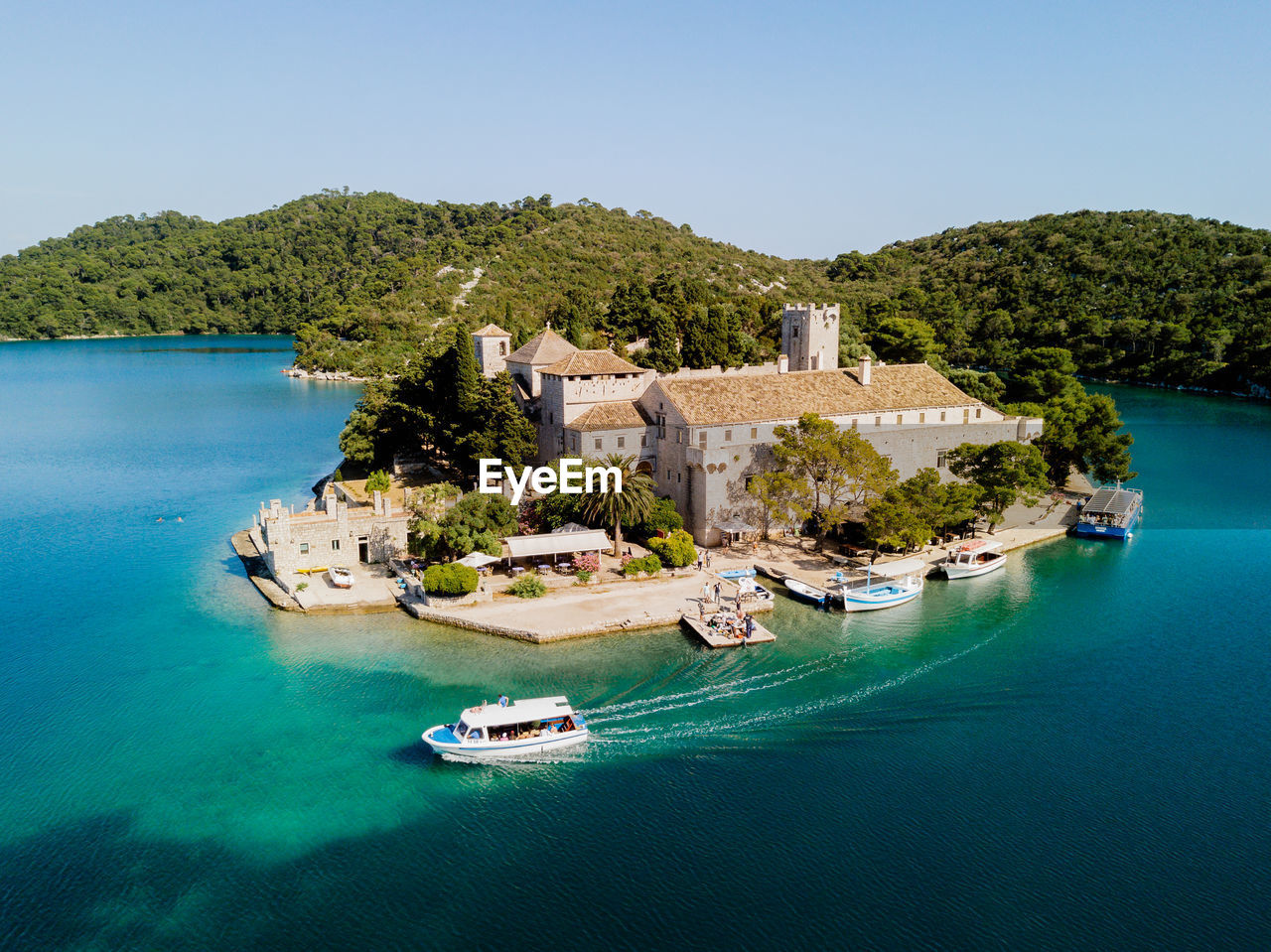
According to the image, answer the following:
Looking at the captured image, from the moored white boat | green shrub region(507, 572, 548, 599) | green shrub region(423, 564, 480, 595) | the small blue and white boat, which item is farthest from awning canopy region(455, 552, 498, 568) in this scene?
the small blue and white boat

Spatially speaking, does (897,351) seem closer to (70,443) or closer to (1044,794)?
(1044,794)

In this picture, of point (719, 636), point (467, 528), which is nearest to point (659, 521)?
point (467, 528)

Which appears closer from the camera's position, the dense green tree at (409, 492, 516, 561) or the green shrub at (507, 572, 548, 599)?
the green shrub at (507, 572, 548, 599)

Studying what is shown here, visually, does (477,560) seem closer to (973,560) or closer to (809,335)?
(973,560)

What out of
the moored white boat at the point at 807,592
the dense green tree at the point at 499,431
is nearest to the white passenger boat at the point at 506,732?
the moored white boat at the point at 807,592

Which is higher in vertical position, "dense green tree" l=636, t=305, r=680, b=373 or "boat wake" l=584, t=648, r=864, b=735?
"dense green tree" l=636, t=305, r=680, b=373

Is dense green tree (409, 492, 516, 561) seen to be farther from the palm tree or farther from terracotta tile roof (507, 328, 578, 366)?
terracotta tile roof (507, 328, 578, 366)

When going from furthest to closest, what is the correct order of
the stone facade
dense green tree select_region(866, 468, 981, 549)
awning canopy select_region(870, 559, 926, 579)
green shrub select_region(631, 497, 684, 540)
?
green shrub select_region(631, 497, 684, 540) < dense green tree select_region(866, 468, 981, 549) < awning canopy select_region(870, 559, 926, 579) < the stone facade

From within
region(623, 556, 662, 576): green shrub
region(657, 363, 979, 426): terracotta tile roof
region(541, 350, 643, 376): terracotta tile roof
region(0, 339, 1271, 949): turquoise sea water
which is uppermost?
region(541, 350, 643, 376): terracotta tile roof
